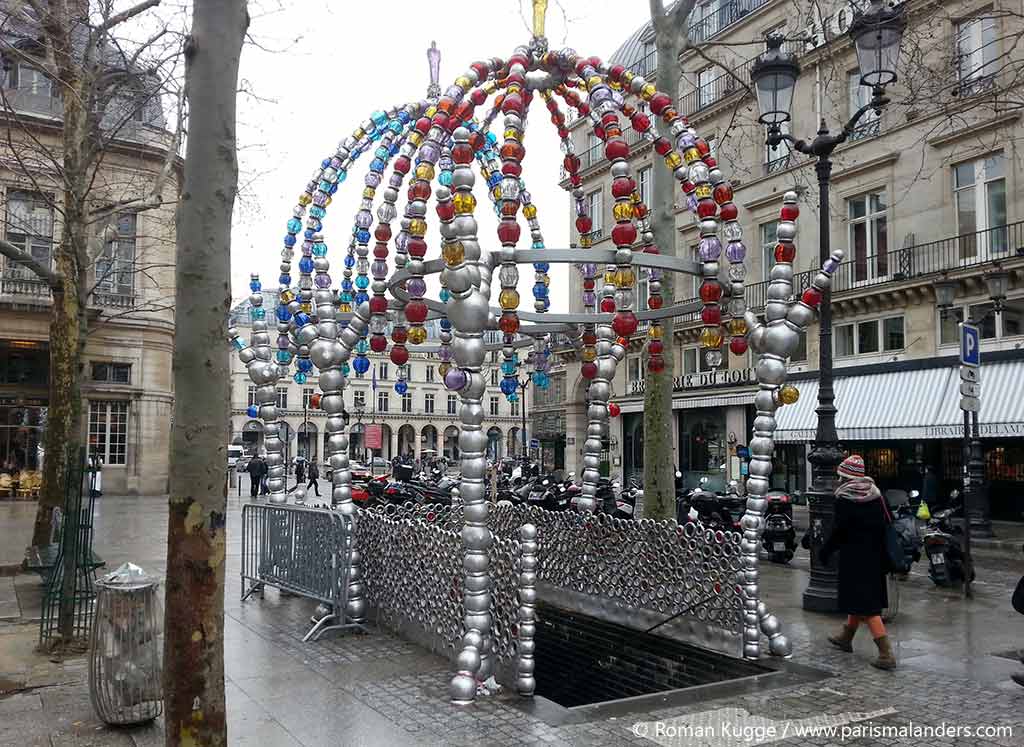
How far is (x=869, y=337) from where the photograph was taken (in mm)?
25625

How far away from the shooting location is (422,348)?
1078 cm

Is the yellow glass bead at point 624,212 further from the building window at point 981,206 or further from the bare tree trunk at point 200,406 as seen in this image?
the building window at point 981,206

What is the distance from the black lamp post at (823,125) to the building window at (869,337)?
631 inches

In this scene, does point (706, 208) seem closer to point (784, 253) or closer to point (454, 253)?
point (784, 253)

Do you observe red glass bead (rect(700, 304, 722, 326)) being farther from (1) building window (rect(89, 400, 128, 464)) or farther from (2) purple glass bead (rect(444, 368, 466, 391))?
(1) building window (rect(89, 400, 128, 464))

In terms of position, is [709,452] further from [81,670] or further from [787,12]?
[81,670]

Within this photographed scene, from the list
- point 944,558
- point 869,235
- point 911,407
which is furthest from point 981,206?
point 944,558

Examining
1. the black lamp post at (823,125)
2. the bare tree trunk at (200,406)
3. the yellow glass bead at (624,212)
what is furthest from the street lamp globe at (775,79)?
the bare tree trunk at (200,406)

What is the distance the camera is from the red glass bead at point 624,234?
6957mm

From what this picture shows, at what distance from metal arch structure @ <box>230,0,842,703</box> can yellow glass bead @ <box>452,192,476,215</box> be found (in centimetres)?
1

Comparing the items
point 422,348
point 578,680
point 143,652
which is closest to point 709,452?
point 422,348

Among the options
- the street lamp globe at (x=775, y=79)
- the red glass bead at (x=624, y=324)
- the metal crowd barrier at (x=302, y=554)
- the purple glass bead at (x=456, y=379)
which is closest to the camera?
the purple glass bead at (x=456, y=379)

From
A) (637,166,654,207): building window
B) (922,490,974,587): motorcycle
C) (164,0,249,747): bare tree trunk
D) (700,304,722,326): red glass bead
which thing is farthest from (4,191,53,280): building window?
→ (164,0,249,747): bare tree trunk

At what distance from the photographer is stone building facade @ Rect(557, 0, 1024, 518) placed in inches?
832
